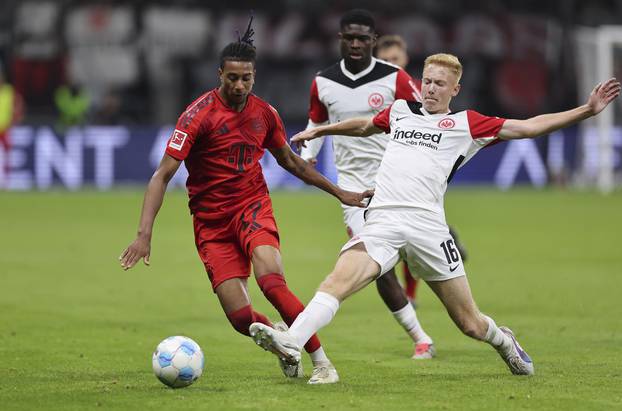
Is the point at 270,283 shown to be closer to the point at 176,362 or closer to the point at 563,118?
the point at 176,362

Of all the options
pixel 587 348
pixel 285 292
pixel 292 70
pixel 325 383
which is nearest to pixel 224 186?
pixel 285 292

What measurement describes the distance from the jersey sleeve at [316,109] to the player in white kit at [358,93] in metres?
0.01

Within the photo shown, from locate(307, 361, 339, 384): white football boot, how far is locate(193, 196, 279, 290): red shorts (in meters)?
0.84

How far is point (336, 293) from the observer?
26.5 feet

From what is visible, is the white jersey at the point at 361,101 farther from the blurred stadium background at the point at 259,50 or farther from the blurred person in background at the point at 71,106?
the blurred person in background at the point at 71,106

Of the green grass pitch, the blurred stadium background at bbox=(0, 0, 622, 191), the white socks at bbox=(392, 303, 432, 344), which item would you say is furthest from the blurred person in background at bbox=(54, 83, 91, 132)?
the white socks at bbox=(392, 303, 432, 344)

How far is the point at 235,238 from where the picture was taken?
8.77 meters

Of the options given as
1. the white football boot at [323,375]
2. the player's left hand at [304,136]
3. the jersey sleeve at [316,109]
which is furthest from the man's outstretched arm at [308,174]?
the jersey sleeve at [316,109]

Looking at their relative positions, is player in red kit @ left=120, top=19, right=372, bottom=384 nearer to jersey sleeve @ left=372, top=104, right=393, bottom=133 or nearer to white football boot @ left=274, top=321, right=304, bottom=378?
white football boot @ left=274, top=321, right=304, bottom=378

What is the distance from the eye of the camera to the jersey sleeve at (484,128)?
8.48 m

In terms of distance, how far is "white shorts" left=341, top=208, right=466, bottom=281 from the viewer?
829cm

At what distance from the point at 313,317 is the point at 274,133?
154 centimetres

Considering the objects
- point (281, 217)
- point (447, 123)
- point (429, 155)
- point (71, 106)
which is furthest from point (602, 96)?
point (71, 106)

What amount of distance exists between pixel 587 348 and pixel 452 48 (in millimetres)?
24968
